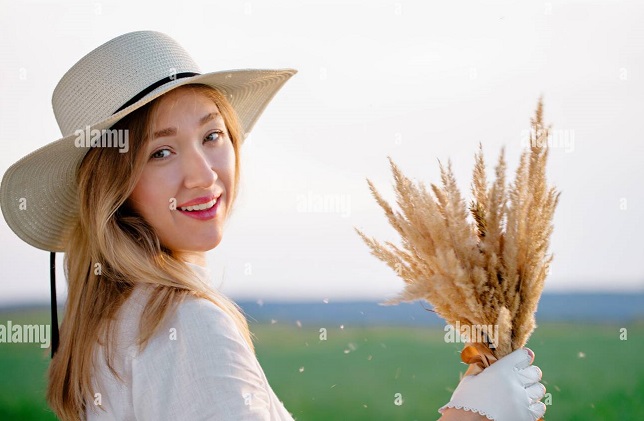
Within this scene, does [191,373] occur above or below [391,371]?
above

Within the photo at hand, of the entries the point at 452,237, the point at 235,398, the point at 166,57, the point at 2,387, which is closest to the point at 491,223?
the point at 452,237

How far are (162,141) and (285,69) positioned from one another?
790 millimetres

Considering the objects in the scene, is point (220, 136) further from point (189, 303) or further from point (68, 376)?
point (68, 376)

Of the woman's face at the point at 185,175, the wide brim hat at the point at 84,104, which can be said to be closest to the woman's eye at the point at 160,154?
the woman's face at the point at 185,175

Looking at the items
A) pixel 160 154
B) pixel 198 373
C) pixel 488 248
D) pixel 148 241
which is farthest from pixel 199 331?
pixel 488 248

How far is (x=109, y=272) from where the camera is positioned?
2000 millimetres

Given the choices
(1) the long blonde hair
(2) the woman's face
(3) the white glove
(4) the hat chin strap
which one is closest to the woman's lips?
(2) the woman's face

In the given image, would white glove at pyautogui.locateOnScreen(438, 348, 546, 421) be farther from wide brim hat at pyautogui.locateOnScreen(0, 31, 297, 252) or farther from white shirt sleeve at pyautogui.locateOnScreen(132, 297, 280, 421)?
wide brim hat at pyautogui.locateOnScreen(0, 31, 297, 252)

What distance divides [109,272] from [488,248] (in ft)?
3.26

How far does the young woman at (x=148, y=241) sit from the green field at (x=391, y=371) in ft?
13.4

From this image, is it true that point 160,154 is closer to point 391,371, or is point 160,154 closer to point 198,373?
point 198,373

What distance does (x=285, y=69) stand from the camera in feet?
8.77

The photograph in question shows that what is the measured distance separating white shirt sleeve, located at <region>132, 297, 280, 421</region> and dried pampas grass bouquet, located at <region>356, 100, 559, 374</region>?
1.29 ft

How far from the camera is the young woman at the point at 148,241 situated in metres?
1.72
